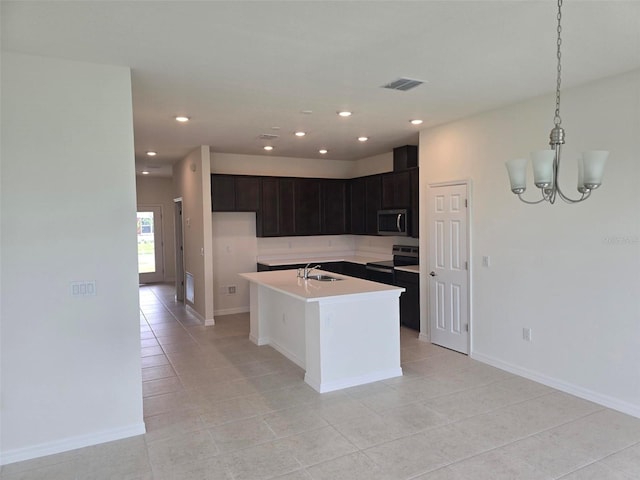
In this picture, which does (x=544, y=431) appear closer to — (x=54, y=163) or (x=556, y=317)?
(x=556, y=317)

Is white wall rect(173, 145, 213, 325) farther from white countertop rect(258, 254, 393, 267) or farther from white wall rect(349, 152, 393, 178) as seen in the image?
white wall rect(349, 152, 393, 178)

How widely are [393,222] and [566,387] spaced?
3.25 metres

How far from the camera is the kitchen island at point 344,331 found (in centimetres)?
401

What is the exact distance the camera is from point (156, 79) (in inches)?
133

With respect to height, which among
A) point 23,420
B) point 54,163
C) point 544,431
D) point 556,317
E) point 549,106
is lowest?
point 544,431

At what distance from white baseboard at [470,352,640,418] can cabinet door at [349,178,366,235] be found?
3.27 meters

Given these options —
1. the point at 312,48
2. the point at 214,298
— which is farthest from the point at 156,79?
the point at 214,298

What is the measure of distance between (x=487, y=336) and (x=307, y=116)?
10.0ft

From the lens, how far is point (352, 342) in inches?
163

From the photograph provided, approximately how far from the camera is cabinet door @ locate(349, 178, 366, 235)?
7.40 metres

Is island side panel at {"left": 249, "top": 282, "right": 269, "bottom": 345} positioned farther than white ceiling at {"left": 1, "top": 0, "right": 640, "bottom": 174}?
Yes

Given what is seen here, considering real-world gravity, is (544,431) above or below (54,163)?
below

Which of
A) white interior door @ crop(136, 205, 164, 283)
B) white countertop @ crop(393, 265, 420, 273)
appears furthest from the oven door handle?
white interior door @ crop(136, 205, 164, 283)

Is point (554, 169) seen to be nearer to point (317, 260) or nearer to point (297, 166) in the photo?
point (317, 260)
